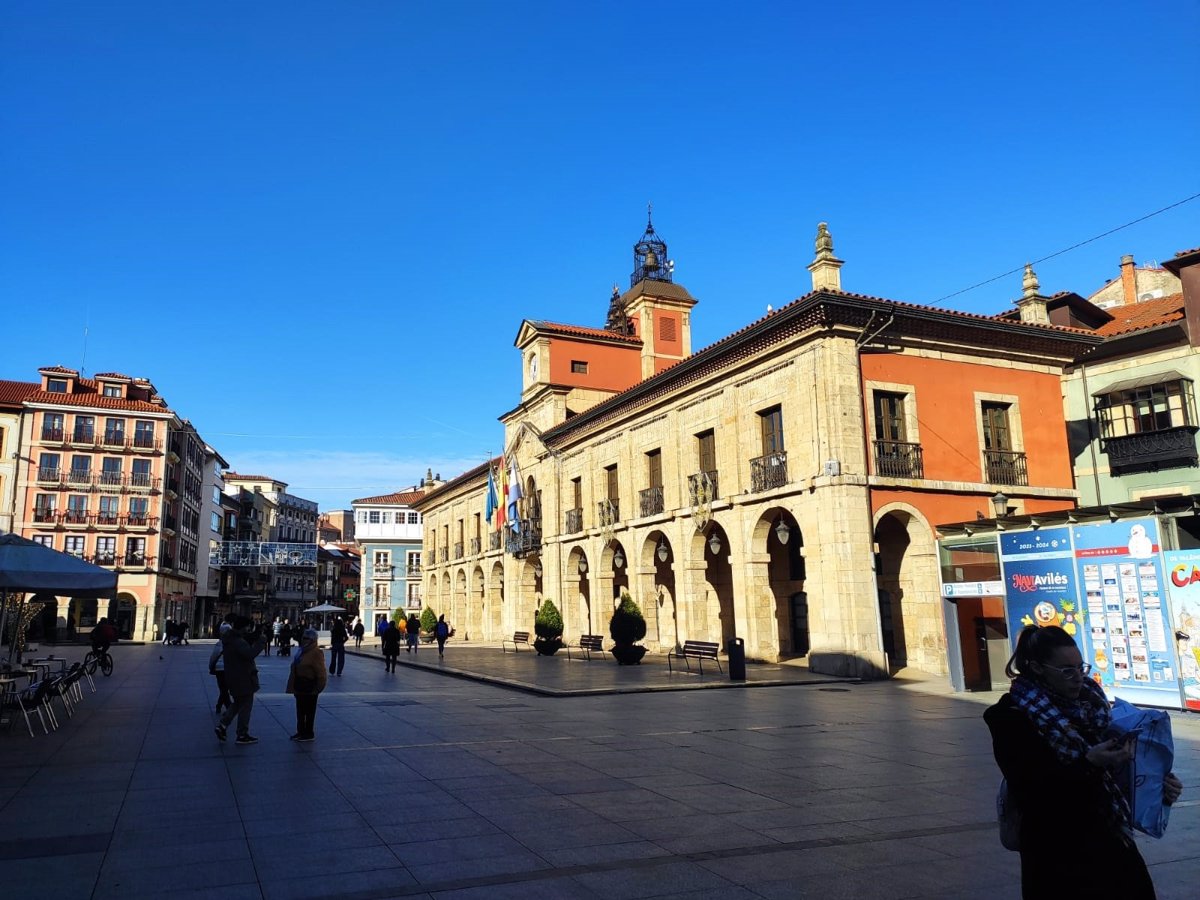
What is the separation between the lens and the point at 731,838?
643cm

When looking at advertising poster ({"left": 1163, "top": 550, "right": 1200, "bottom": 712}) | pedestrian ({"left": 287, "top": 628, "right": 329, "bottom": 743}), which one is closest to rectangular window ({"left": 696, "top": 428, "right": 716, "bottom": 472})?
advertising poster ({"left": 1163, "top": 550, "right": 1200, "bottom": 712})

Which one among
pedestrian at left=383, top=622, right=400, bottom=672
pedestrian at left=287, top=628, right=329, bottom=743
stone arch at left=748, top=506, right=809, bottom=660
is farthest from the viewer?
stone arch at left=748, top=506, right=809, bottom=660

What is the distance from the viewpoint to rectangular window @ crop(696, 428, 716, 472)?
27797mm

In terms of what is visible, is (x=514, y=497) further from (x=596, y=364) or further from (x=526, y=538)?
(x=596, y=364)

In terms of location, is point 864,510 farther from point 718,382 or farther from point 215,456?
point 215,456

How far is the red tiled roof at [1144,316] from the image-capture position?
25234 mm

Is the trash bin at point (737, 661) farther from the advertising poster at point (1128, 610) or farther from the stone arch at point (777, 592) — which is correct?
the advertising poster at point (1128, 610)

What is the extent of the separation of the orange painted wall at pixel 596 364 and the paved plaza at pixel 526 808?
27113mm

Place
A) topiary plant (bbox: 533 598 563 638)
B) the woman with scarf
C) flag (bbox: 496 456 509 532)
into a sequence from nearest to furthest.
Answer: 1. the woman with scarf
2. topiary plant (bbox: 533 598 563 638)
3. flag (bbox: 496 456 509 532)

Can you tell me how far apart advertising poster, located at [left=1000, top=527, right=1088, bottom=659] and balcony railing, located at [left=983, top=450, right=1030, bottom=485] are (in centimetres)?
859

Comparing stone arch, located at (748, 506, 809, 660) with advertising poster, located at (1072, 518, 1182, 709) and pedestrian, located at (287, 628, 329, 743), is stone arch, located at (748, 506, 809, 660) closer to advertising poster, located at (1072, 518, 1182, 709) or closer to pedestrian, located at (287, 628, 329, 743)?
advertising poster, located at (1072, 518, 1182, 709)

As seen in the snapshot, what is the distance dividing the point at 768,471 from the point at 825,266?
5712 millimetres

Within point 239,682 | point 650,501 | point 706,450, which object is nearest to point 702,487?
point 706,450

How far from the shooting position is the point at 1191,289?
947 inches
